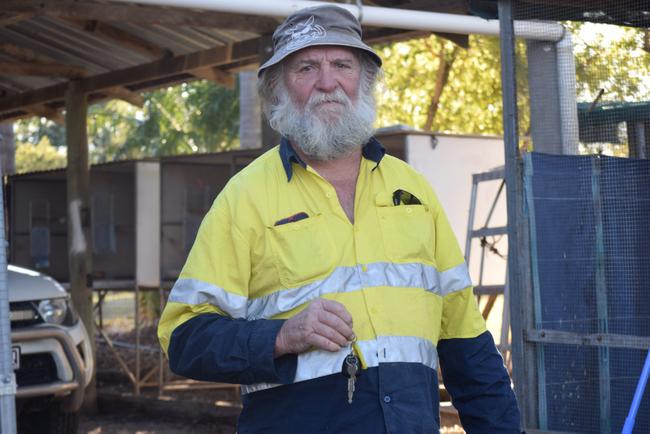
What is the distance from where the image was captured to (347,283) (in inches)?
112

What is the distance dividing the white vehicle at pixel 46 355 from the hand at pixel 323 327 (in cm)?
517

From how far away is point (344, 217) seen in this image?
9.55 feet

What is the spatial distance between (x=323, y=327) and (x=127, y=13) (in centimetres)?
581

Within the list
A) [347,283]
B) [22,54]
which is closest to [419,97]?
[22,54]

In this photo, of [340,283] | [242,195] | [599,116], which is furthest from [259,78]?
[599,116]

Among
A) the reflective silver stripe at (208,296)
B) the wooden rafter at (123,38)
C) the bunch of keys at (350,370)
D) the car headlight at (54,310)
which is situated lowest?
the bunch of keys at (350,370)

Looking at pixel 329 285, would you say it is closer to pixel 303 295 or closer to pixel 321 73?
pixel 303 295

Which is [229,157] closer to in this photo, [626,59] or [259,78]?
[626,59]

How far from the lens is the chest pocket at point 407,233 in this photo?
2.93m

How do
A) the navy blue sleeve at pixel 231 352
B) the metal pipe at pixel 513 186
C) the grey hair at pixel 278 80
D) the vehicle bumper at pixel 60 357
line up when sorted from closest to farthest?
the navy blue sleeve at pixel 231 352
the grey hair at pixel 278 80
the metal pipe at pixel 513 186
the vehicle bumper at pixel 60 357

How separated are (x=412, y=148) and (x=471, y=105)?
1025 centimetres

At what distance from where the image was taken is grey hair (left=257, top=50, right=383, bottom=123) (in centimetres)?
318

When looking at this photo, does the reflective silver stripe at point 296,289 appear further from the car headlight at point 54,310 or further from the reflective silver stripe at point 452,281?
the car headlight at point 54,310

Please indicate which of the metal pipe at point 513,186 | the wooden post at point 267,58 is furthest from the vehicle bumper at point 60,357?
the metal pipe at point 513,186
